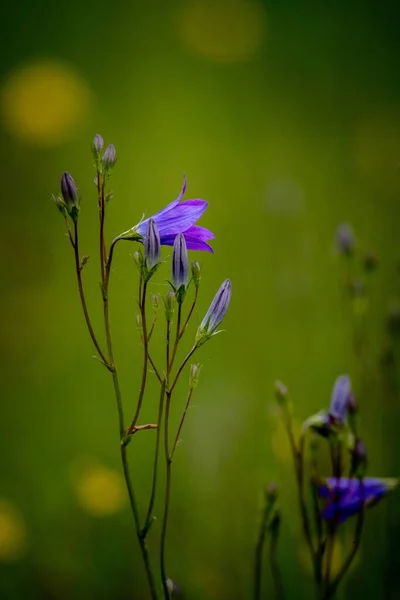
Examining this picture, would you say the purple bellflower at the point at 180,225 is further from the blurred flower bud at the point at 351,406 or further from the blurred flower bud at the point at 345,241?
the blurred flower bud at the point at 345,241

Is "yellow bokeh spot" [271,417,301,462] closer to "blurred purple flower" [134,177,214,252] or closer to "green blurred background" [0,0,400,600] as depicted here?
"green blurred background" [0,0,400,600]

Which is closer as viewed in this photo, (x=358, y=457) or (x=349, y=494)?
(x=358, y=457)

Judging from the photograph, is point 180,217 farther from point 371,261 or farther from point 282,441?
point 282,441

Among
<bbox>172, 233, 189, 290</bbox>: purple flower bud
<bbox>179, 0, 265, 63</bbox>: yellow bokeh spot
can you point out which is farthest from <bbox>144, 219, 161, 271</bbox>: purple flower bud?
<bbox>179, 0, 265, 63</bbox>: yellow bokeh spot

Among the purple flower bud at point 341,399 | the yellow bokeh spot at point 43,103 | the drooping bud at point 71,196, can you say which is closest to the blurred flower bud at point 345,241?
the purple flower bud at point 341,399

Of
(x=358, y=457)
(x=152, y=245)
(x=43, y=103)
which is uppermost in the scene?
(x=43, y=103)

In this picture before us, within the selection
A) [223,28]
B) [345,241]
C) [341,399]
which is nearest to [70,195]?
[341,399]

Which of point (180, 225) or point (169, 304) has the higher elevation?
point (180, 225)
